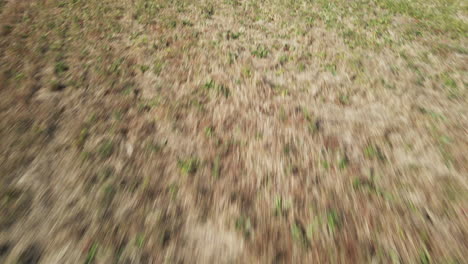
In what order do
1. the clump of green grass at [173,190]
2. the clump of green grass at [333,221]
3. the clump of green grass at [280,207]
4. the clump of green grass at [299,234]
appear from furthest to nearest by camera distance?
the clump of green grass at [173,190], the clump of green grass at [280,207], the clump of green grass at [333,221], the clump of green grass at [299,234]

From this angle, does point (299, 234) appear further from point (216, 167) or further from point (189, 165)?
point (189, 165)

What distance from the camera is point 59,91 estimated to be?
4.64m

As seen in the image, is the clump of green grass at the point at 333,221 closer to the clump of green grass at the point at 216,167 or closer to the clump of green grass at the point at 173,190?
the clump of green grass at the point at 216,167

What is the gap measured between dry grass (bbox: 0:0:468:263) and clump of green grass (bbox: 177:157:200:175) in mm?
21

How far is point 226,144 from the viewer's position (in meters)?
3.89

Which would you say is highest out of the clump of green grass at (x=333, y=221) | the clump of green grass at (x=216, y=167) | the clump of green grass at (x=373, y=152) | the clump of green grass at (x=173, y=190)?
the clump of green grass at (x=373, y=152)

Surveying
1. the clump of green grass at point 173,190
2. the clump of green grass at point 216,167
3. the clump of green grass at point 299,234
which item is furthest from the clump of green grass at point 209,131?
the clump of green grass at point 299,234

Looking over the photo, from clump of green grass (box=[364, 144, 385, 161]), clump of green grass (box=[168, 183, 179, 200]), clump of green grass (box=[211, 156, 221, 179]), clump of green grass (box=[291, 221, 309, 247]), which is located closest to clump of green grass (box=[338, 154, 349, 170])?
clump of green grass (box=[364, 144, 385, 161])

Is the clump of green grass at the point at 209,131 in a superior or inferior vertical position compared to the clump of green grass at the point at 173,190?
superior

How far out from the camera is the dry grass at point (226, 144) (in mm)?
2824

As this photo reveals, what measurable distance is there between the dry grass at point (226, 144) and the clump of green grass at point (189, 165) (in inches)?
0.8

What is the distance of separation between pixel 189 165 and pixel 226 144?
662mm

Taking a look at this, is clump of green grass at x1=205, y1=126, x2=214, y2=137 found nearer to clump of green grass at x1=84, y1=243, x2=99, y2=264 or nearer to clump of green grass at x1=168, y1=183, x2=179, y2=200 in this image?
clump of green grass at x1=168, y1=183, x2=179, y2=200

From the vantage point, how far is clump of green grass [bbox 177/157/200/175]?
11.5ft
